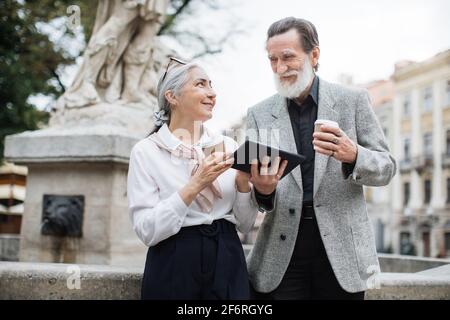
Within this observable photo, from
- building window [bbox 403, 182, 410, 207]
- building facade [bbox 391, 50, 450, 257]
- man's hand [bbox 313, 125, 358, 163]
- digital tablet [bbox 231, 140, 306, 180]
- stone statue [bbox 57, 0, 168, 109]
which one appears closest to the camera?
digital tablet [bbox 231, 140, 306, 180]

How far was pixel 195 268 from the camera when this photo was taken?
2.08 metres

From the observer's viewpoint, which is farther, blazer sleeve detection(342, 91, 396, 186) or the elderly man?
the elderly man

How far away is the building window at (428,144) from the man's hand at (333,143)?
125 ft

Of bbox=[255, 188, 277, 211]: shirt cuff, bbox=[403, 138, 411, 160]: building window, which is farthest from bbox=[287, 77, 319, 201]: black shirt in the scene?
bbox=[403, 138, 411, 160]: building window

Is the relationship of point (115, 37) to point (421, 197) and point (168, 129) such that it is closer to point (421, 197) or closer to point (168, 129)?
point (168, 129)

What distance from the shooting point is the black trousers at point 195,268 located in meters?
2.07

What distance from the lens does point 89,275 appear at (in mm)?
2418

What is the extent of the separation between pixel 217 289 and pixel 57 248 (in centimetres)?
282

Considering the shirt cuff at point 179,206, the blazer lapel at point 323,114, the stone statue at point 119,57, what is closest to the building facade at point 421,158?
the stone statue at point 119,57

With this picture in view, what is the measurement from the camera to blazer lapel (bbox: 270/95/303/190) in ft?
7.77

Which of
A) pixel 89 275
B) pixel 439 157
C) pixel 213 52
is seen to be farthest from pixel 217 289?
pixel 439 157

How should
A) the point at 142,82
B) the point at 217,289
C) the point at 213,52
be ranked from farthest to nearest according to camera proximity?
the point at 213,52 < the point at 142,82 < the point at 217,289

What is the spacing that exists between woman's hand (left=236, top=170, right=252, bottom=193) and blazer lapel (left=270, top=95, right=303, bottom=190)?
26 cm

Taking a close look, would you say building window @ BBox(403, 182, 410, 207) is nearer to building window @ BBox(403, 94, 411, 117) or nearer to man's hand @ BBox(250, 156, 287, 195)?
building window @ BBox(403, 94, 411, 117)
